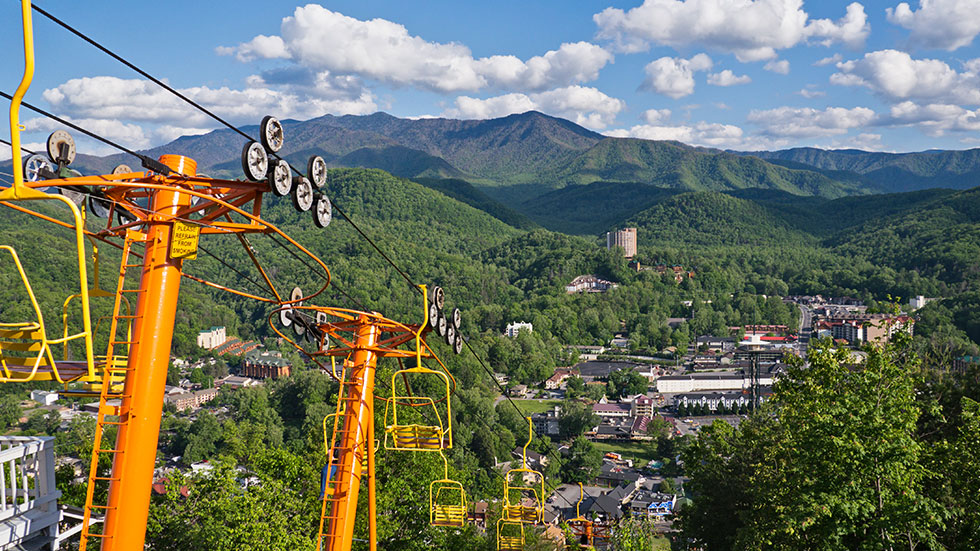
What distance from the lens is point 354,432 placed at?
10.5m

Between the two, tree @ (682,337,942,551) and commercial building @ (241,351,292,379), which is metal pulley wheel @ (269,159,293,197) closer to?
tree @ (682,337,942,551)

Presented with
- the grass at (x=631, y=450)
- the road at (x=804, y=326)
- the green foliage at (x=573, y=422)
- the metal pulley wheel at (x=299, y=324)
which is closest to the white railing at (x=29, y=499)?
the metal pulley wheel at (x=299, y=324)

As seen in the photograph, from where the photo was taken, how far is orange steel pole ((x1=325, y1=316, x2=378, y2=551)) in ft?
33.7

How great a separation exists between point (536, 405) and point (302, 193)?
80220 mm

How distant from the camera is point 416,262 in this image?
14812 centimetres

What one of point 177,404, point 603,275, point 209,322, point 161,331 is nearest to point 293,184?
point 161,331

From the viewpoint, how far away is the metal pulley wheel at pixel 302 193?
745 cm

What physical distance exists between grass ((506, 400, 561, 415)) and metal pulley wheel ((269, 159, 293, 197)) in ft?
244

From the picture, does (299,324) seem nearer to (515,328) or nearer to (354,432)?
(354,432)

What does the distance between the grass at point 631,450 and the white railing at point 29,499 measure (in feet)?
203

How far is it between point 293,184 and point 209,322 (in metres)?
119

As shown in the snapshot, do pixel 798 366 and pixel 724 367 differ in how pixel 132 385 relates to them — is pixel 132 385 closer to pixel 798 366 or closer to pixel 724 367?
pixel 798 366

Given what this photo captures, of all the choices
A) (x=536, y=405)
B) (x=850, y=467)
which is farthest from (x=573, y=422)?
(x=850, y=467)

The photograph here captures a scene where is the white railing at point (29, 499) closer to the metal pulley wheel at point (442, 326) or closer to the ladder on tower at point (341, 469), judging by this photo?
the ladder on tower at point (341, 469)
